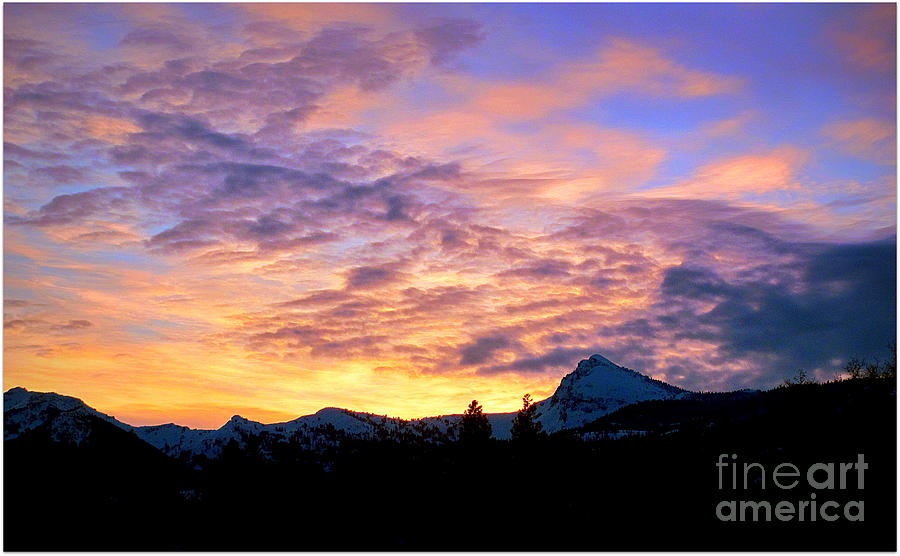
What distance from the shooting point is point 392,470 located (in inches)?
2891

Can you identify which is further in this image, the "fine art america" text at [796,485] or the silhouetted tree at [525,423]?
the silhouetted tree at [525,423]

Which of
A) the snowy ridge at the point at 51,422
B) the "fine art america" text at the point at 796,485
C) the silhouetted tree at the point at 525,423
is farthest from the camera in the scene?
the silhouetted tree at the point at 525,423

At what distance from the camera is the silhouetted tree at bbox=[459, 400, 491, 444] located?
10230 centimetres

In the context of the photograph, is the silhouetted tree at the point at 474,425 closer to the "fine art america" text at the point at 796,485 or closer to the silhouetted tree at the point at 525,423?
the silhouetted tree at the point at 525,423

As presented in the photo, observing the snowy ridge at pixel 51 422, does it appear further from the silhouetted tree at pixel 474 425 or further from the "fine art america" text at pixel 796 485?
the "fine art america" text at pixel 796 485

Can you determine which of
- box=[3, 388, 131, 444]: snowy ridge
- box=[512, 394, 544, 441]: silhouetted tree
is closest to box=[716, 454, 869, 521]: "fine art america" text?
box=[512, 394, 544, 441]: silhouetted tree

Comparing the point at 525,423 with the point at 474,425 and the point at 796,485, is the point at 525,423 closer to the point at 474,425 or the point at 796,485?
the point at 474,425

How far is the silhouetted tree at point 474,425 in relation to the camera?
10230 cm

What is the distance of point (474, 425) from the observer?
10912 cm

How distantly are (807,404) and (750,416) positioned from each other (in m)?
8.57

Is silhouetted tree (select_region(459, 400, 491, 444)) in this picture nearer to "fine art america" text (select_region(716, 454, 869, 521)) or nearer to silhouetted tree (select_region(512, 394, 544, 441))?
silhouetted tree (select_region(512, 394, 544, 441))

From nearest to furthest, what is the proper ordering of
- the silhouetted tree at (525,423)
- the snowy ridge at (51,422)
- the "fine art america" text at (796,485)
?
the "fine art america" text at (796,485) → the snowy ridge at (51,422) → the silhouetted tree at (525,423)

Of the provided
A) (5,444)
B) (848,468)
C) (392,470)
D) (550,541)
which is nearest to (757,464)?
(848,468)

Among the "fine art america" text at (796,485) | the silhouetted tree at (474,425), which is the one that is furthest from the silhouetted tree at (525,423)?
the "fine art america" text at (796,485)
